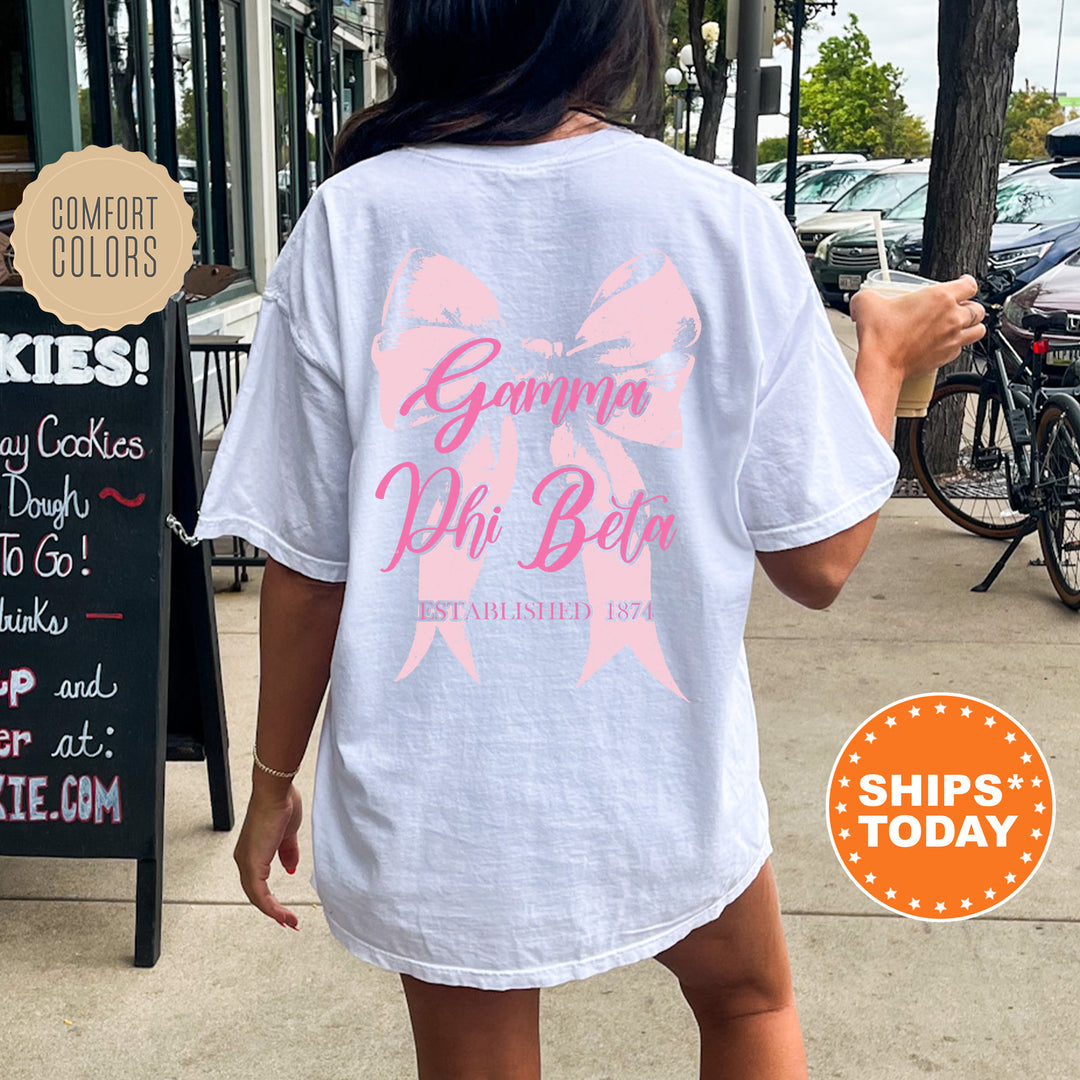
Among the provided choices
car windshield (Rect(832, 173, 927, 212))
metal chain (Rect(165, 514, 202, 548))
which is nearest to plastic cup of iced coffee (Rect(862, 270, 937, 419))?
metal chain (Rect(165, 514, 202, 548))

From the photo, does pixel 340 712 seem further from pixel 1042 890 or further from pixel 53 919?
pixel 1042 890

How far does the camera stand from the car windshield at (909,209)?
18672 millimetres

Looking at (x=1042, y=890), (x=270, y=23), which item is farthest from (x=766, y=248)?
(x=270, y=23)

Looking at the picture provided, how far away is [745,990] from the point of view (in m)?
1.71

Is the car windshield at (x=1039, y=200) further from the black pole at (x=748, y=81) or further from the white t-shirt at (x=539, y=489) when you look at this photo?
the white t-shirt at (x=539, y=489)

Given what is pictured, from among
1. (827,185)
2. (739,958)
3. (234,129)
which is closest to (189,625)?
(739,958)

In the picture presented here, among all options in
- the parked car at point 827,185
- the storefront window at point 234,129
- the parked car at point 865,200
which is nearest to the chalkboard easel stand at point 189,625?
the storefront window at point 234,129

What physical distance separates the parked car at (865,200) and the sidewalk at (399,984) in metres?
16.8

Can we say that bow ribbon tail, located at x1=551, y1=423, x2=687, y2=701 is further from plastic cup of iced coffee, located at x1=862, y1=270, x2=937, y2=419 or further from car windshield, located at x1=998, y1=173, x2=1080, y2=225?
car windshield, located at x1=998, y1=173, x2=1080, y2=225

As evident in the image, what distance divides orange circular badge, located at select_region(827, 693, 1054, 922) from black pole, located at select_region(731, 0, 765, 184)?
604cm

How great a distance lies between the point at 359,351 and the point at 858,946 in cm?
229

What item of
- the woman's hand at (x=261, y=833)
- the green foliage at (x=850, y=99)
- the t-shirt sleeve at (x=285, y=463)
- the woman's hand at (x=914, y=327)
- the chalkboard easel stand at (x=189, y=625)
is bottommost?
the green foliage at (x=850, y=99)

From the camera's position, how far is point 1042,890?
136 inches

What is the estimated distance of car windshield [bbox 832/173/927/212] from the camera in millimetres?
20625
